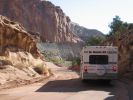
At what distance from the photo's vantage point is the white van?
1133 inches

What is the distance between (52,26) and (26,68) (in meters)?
146

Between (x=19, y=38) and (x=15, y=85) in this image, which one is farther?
(x=19, y=38)

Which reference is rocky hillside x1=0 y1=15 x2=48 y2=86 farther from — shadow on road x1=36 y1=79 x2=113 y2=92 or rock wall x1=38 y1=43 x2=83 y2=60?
rock wall x1=38 y1=43 x2=83 y2=60

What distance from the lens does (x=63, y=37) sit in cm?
19138

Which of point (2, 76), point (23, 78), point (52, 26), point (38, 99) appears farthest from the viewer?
point (52, 26)

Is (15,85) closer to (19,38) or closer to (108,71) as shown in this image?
(108,71)

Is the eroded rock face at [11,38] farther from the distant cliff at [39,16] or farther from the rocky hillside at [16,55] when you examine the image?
the distant cliff at [39,16]

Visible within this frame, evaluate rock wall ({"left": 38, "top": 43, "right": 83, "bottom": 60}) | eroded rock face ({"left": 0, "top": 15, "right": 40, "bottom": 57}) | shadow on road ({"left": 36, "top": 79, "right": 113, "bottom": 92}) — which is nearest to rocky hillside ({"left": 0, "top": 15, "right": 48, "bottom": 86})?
eroded rock face ({"left": 0, "top": 15, "right": 40, "bottom": 57})

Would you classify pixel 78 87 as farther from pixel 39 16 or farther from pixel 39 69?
pixel 39 16

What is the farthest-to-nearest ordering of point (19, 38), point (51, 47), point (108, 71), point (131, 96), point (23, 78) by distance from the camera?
point (51, 47), point (19, 38), point (23, 78), point (108, 71), point (131, 96)

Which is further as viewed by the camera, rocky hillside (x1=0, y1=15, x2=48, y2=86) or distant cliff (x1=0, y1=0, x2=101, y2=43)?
distant cliff (x1=0, y1=0, x2=101, y2=43)

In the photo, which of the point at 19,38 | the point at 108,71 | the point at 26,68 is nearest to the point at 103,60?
the point at 108,71

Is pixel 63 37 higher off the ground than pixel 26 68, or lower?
higher

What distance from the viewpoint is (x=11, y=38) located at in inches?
1722
